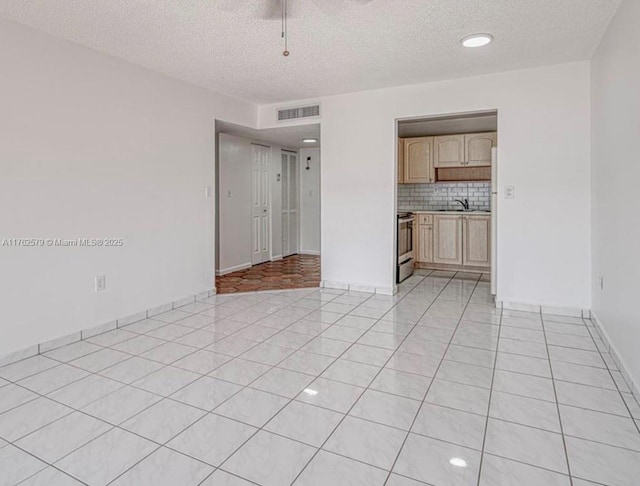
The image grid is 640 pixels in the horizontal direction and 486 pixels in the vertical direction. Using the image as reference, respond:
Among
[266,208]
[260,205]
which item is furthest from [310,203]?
[260,205]

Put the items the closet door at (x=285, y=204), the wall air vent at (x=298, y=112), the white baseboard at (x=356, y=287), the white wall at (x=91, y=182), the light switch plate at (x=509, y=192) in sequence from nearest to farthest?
the white wall at (x=91, y=182), the light switch plate at (x=509, y=192), the white baseboard at (x=356, y=287), the wall air vent at (x=298, y=112), the closet door at (x=285, y=204)

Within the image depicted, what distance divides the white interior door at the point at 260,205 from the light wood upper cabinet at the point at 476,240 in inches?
128

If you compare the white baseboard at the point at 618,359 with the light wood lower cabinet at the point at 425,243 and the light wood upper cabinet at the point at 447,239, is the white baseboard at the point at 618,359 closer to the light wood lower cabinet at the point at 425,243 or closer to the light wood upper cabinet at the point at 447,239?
the light wood upper cabinet at the point at 447,239

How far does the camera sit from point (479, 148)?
610 cm

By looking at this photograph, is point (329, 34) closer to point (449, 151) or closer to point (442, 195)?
point (449, 151)

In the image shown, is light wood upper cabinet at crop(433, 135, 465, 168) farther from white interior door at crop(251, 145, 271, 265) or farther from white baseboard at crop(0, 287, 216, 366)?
white baseboard at crop(0, 287, 216, 366)

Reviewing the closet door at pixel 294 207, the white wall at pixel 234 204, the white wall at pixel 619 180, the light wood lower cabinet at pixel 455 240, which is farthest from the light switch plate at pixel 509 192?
the closet door at pixel 294 207

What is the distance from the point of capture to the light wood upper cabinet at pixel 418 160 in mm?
6434

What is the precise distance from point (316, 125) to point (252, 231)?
88.9 inches

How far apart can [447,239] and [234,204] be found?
330 cm

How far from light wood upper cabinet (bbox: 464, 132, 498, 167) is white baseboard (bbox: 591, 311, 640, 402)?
3108mm

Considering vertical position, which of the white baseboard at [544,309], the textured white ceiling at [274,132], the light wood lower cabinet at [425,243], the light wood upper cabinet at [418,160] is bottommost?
the white baseboard at [544,309]

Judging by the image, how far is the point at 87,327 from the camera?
3.35 m

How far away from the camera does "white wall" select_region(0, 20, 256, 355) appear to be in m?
2.84
